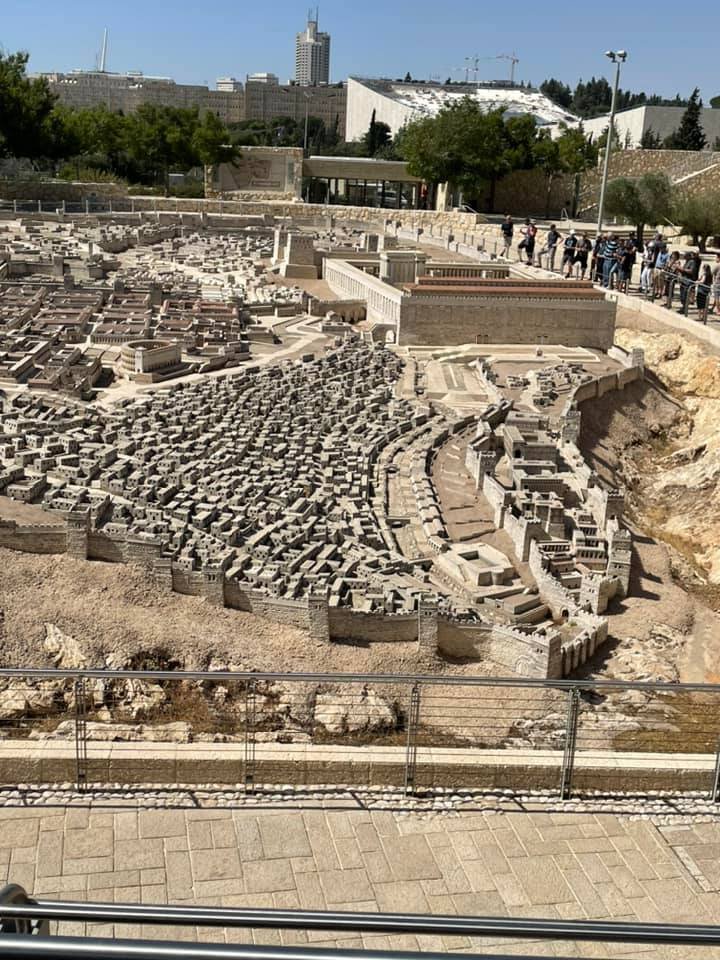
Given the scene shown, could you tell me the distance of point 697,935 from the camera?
1763 millimetres

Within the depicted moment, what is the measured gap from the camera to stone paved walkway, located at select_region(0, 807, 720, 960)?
3691 millimetres

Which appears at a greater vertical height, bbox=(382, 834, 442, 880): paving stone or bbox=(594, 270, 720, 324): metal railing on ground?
bbox=(594, 270, 720, 324): metal railing on ground

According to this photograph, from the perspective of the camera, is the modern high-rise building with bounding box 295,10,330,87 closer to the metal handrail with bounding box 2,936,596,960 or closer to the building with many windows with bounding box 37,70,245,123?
the building with many windows with bounding box 37,70,245,123

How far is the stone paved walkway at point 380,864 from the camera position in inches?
145

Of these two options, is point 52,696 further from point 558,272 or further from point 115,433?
point 558,272

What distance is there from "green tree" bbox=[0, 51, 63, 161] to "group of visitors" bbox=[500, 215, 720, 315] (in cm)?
2237

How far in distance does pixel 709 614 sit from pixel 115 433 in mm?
9661

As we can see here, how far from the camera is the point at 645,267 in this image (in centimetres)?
2509

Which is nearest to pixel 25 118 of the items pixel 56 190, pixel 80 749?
pixel 56 190

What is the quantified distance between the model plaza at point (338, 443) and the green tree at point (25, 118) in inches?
484

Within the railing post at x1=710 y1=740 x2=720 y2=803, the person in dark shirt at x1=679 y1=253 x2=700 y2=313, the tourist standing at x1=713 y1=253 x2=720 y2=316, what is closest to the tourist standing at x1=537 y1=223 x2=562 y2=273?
the person in dark shirt at x1=679 y1=253 x2=700 y2=313

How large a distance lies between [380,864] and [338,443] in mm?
13217

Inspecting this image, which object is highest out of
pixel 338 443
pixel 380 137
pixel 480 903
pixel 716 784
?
pixel 380 137

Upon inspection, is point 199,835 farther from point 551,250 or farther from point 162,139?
point 162,139
